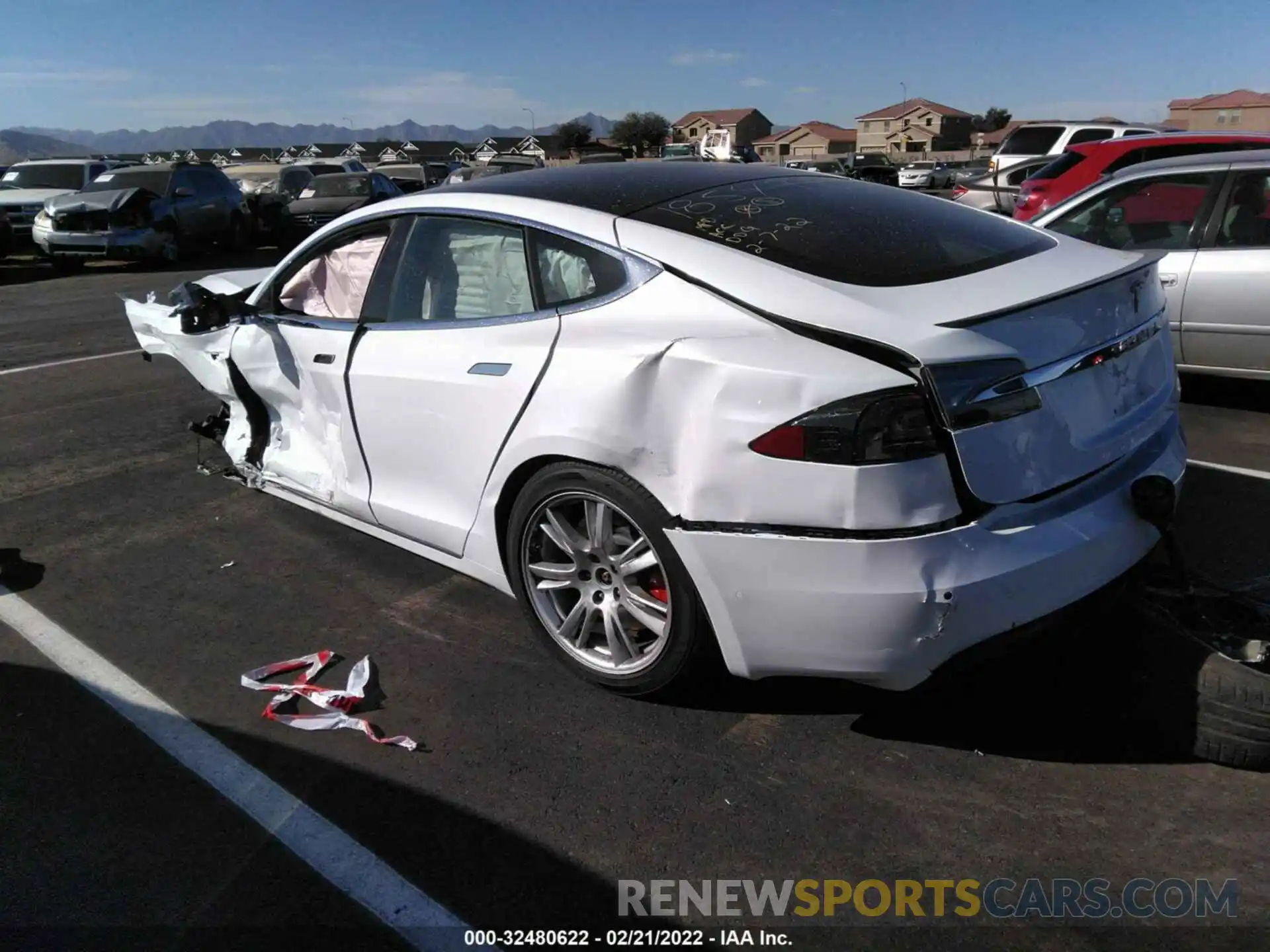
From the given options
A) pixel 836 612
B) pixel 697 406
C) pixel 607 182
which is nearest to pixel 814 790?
pixel 836 612

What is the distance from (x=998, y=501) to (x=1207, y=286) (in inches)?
171

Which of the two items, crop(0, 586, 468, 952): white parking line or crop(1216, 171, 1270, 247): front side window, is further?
crop(1216, 171, 1270, 247): front side window

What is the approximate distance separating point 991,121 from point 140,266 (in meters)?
110

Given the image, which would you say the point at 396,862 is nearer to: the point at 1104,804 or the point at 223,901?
the point at 223,901

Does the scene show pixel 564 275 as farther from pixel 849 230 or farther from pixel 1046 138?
pixel 1046 138

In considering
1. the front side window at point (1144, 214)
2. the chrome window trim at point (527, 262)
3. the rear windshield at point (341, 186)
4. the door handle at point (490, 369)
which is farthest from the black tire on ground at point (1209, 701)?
the rear windshield at point (341, 186)

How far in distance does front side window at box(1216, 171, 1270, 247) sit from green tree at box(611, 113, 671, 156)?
227ft

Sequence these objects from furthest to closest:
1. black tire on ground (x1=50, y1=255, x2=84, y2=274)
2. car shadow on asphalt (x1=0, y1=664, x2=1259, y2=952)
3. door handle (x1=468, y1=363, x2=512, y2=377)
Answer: black tire on ground (x1=50, y1=255, x2=84, y2=274) → door handle (x1=468, y1=363, x2=512, y2=377) → car shadow on asphalt (x1=0, y1=664, x2=1259, y2=952)

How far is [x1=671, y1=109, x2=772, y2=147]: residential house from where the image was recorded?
9800 cm

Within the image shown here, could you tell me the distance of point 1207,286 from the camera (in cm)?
586

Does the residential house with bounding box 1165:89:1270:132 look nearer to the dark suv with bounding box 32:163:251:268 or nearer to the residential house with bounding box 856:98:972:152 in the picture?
the residential house with bounding box 856:98:972:152

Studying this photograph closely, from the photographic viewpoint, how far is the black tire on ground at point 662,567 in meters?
2.81

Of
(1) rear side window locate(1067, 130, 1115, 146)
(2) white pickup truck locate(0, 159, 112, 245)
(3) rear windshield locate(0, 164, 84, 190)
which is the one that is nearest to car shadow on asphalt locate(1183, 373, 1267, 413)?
(1) rear side window locate(1067, 130, 1115, 146)

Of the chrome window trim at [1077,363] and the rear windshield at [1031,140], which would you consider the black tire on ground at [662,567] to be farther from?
the rear windshield at [1031,140]
